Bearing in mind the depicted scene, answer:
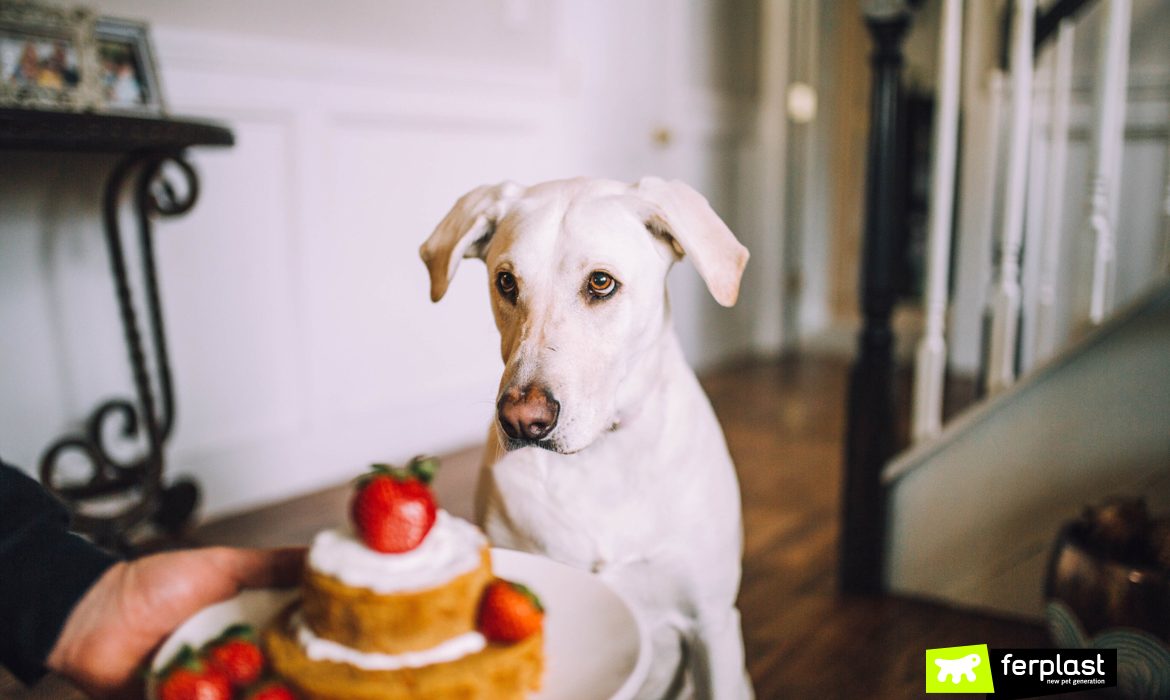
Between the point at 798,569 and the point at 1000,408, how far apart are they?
0.66 metres

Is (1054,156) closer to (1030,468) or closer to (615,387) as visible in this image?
(1030,468)

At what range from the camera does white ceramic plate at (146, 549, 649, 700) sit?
28.7 inches

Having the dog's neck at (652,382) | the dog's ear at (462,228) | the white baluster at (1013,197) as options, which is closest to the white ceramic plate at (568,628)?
the dog's neck at (652,382)

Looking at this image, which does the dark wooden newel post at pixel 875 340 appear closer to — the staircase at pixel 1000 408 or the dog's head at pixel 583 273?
the staircase at pixel 1000 408

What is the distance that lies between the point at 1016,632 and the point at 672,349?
3.96 ft

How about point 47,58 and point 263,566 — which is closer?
point 263,566

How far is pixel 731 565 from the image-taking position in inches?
45.1

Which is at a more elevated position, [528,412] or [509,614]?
[528,412]

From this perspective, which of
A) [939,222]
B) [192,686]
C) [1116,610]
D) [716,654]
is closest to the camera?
[192,686]

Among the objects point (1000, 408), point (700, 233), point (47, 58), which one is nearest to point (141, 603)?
point (700, 233)

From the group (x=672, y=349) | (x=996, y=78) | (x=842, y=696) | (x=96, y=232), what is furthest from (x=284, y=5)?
(x=996, y=78)

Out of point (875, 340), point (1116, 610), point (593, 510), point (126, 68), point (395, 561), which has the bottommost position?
point (1116, 610)

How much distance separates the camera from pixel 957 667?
4.50 ft

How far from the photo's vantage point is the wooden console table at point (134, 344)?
182cm
